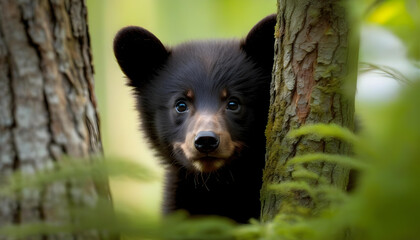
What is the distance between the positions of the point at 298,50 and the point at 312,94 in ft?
0.99

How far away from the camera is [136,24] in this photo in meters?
12.9

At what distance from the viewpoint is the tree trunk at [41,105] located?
2455 mm

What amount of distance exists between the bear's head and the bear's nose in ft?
0.07

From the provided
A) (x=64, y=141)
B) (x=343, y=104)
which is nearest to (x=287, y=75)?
(x=343, y=104)

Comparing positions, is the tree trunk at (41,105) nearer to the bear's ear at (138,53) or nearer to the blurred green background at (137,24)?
the bear's ear at (138,53)

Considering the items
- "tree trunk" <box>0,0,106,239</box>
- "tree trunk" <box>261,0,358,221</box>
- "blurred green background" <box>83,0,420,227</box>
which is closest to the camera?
"tree trunk" <box>0,0,106,239</box>

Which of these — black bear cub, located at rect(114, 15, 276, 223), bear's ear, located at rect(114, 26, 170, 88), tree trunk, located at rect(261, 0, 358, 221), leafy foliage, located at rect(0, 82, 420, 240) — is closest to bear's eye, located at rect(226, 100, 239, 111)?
black bear cub, located at rect(114, 15, 276, 223)

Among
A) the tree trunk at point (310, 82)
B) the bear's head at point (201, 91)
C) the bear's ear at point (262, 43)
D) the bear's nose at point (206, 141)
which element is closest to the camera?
the tree trunk at point (310, 82)

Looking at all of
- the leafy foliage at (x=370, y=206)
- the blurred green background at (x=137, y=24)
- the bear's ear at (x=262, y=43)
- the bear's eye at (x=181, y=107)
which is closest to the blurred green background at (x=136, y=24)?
the blurred green background at (x=137, y=24)

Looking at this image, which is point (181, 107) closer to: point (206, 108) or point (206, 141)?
point (206, 108)

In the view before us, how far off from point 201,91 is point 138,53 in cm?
84

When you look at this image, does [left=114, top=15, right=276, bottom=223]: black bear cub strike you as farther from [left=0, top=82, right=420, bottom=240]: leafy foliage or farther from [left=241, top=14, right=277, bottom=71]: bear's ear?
[left=0, top=82, right=420, bottom=240]: leafy foliage

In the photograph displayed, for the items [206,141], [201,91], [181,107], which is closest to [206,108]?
[201,91]

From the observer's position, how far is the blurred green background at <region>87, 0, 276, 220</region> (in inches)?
474
